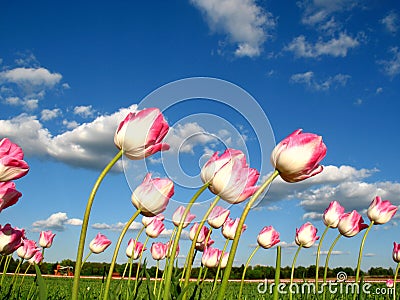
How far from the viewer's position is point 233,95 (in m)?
1.63

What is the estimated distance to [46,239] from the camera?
459cm

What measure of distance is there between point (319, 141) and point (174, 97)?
52 centimetres

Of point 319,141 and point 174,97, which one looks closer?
point 319,141

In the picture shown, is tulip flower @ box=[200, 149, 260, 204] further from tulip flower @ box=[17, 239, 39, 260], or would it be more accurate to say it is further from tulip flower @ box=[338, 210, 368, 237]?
tulip flower @ box=[17, 239, 39, 260]

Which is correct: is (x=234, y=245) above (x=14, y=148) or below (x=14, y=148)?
below

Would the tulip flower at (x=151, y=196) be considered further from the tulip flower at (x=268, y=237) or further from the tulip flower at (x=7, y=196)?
the tulip flower at (x=268, y=237)

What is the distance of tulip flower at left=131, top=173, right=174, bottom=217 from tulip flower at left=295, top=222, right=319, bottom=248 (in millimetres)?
2314

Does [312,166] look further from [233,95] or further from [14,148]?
[14,148]

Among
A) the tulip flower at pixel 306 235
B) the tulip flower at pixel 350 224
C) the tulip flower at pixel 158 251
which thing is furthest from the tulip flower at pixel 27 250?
the tulip flower at pixel 350 224

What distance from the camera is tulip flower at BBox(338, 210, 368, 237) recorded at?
362cm

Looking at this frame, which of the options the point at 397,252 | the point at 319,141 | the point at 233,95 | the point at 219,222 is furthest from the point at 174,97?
the point at 397,252

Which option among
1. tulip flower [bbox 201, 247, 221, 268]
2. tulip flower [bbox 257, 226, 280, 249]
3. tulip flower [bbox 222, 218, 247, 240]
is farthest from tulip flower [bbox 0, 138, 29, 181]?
tulip flower [bbox 257, 226, 280, 249]

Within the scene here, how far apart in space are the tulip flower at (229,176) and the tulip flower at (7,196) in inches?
33.3

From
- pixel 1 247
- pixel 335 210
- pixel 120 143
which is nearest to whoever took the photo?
pixel 120 143
